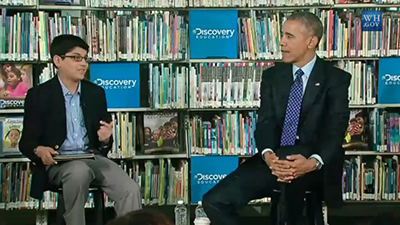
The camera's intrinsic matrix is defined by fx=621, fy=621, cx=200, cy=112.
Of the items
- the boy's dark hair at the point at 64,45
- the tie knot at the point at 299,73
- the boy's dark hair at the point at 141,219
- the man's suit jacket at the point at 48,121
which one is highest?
Answer: the boy's dark hair at the point at 64,45

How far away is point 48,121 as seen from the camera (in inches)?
149

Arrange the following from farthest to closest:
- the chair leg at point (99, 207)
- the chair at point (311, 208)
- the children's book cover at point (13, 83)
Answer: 1. the children's book cover at point (13, 83)
2. the chair leg at point (99, 207)
3. the chair at point (311, 208)

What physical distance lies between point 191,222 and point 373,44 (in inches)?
79.1

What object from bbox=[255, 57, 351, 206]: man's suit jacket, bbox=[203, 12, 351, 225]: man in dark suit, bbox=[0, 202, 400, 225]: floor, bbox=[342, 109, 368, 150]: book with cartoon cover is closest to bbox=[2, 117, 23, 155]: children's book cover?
bbox=[0, 202, 400, 225]: floor

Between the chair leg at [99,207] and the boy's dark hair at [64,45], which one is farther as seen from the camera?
the boy's dark hair at [64,45]

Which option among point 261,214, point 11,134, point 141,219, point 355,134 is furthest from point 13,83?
point 141,219

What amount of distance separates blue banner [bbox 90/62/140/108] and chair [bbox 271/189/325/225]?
1709 mm

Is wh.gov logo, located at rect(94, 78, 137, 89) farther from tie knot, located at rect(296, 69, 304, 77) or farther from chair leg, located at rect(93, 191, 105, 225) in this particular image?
tie knot, located at rect(296, 69, 304, 77)

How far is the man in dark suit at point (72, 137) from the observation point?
3586 millimetres

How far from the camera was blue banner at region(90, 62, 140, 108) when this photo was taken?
4.80 meters

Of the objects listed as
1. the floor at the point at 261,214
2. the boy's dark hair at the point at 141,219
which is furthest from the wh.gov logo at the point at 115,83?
the boy's dark hair at the point at 141,219

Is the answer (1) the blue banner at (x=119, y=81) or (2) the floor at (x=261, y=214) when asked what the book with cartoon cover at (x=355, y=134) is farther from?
(1) the blue banner at (x=119, y=81)

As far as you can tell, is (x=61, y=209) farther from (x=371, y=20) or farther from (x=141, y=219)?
(x=371, y=20)

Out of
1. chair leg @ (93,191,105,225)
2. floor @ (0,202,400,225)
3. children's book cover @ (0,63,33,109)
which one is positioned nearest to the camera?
chair leg @ (93,191,105,225)
